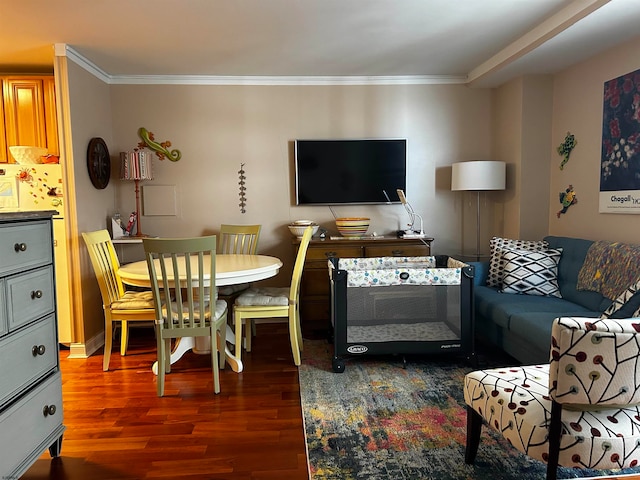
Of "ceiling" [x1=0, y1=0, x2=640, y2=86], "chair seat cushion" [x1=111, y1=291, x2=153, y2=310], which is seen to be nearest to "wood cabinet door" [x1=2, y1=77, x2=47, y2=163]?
"ceiling" [x1=0, y1=0, x2=640, y2=86]

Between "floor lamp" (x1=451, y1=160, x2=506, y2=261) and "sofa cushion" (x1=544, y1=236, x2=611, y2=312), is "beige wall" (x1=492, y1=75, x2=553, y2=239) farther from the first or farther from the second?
"sofa cushion" (x1=544, y1=236, x2=611, y2=312)

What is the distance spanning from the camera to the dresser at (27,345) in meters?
1.68

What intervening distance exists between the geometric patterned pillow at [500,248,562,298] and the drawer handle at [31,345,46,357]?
2926 millimetres

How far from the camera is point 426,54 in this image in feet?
12.2

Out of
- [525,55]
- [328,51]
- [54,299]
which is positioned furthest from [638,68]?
[54,299]

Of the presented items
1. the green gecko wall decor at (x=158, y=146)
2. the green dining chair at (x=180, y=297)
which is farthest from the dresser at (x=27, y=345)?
the green gecko wall decor at (x=158, y=146)

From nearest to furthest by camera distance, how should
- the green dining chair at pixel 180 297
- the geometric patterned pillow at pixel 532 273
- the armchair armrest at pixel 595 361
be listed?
1. the armchair armrest at pixel 595 361
2. the green dining chair at pixel 180 297
3. the geometric patterned pillow at pixel 532 273

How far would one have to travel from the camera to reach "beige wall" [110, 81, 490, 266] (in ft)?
14.0

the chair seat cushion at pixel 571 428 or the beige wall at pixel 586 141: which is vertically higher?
the beige wall at pixel 586 141

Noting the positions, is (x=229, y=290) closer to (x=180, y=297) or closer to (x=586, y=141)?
(x=180, y=297)

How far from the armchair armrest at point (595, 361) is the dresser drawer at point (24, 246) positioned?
6.46 feet

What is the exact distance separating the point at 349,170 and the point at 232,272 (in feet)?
6.33

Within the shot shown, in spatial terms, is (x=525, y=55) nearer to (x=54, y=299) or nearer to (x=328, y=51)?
(x=328, y=51)

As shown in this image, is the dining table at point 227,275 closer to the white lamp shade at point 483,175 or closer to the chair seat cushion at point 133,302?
the chair seat cushion at point 133,302
